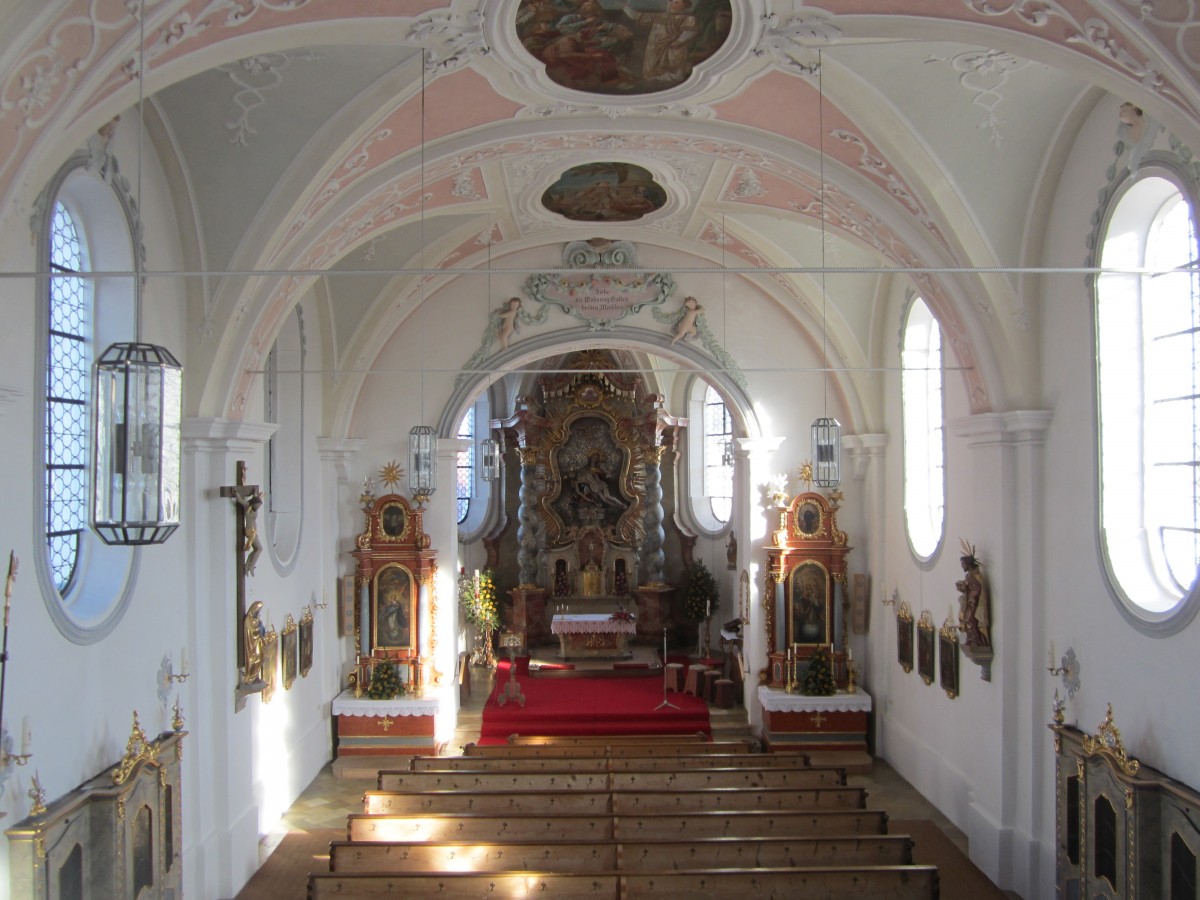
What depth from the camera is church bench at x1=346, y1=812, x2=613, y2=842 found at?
31.8ft

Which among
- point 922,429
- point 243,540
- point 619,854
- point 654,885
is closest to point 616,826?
point 619,854

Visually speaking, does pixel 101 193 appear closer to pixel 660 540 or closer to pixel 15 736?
pixel 15 736

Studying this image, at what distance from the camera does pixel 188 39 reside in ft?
21.3

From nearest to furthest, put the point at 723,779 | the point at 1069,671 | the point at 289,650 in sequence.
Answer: the point at 1069,671 → the point at 723,779 → the point at 289,650

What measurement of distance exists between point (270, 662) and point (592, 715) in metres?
6.07

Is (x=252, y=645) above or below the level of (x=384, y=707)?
above

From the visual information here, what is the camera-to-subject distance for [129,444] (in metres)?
4.47

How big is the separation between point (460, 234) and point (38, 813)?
31.8 ft

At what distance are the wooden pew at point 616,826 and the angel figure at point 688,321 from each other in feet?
27.9

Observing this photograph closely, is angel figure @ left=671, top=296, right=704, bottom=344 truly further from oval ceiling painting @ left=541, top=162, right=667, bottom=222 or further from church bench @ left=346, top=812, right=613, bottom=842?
church bench @ left=346, top=812, right=613, bottom=842

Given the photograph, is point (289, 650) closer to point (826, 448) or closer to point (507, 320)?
point (507, 320)

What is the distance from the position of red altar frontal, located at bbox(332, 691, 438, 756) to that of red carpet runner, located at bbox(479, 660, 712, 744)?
45.4 inches

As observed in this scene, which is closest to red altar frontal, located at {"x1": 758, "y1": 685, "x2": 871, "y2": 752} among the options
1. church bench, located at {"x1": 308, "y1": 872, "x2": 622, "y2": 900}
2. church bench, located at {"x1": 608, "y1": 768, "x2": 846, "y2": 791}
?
church bench, located at {"x1": 608, "y1": 768, "x2": 846, "y2": 791}

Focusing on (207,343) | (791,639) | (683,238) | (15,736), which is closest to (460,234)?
(683,238)
